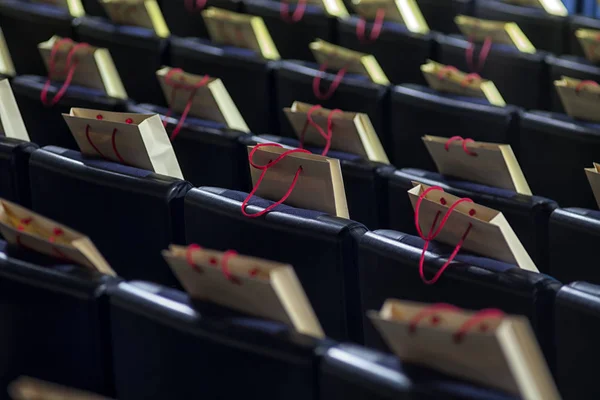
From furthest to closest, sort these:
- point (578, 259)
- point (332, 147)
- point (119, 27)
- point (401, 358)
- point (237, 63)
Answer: point (119, 27)
point (237, 63)
point (332, 147)
point (578, 259)
point (401, 358)

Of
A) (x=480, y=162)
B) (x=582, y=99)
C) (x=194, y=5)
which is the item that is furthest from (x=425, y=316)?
(x=194, y=5)

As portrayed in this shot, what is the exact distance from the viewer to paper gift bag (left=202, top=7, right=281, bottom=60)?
124 cm

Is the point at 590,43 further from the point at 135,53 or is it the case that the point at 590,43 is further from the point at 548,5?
the point at 135,53

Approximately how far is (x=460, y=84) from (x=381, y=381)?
2.11 feet

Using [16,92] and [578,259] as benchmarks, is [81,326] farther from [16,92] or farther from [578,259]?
[16,92]

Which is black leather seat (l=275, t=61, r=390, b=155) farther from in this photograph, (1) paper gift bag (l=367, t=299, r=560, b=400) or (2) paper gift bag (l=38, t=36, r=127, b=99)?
(1) paper gift bag (l=367, t=299, r=560, b=400)

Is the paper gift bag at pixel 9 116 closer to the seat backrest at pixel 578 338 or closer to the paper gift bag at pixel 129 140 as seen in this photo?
the paper gift bag at pixel 129 140

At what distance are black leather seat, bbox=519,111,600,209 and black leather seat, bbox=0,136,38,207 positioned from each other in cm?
42

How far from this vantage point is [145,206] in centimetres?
71

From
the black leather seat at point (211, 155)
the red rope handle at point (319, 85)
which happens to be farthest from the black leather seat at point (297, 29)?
the black leather seat at point (211, 155)

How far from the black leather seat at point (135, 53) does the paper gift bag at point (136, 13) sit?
46 millimetres

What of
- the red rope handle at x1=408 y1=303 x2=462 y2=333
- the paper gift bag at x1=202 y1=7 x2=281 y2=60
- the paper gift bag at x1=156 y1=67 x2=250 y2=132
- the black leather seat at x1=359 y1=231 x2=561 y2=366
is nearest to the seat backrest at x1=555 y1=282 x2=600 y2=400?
the black leather seat at x1=359 y1=231 x2=561 y2=366

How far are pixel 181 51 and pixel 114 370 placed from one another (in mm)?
675

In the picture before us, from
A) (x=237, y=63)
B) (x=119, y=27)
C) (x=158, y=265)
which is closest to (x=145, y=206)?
(x=158, y=265)
